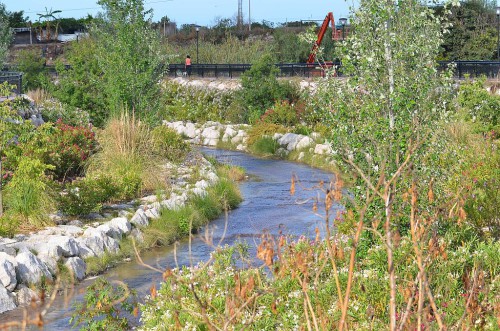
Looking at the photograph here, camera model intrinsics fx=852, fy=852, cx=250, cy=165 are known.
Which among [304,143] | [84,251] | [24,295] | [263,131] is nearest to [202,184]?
[84,251]

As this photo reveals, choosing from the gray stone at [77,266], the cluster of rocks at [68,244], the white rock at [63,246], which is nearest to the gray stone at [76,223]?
the cluster of rocks at [68,244]

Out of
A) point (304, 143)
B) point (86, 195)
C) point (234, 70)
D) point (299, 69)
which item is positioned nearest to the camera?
point (86, 195)

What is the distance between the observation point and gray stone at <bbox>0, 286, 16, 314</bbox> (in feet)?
34.0

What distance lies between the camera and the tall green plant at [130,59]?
21141mm

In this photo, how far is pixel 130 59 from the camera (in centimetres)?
2125

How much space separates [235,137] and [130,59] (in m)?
9.24

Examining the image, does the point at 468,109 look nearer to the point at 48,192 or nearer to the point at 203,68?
the point at 48,192

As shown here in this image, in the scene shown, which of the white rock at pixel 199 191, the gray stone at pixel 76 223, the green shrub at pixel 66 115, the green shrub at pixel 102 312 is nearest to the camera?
the green shrub at pixel 102 312

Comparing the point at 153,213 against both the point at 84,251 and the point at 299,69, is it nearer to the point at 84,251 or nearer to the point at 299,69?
the point at 84,251

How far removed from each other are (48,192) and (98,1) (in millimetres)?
8283

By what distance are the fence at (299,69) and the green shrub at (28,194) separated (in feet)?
49.9

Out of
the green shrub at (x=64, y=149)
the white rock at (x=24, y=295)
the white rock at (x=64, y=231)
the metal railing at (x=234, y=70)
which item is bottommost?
the white rock at (x=24, y=295)

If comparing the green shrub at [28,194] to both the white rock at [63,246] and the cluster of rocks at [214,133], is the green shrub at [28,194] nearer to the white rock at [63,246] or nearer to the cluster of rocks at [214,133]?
the white rock at [63,246]

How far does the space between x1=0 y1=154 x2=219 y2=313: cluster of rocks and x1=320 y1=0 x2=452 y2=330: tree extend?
138 inches
